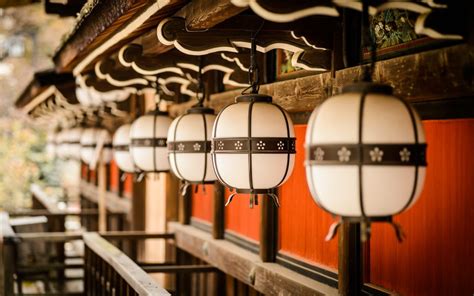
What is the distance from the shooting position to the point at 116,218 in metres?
15.1

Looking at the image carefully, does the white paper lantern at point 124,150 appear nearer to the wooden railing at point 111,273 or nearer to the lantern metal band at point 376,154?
the wooden railing at point 111,273

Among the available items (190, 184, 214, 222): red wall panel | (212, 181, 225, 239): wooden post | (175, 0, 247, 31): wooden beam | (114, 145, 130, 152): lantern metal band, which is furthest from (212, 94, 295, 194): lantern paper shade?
(114, 145, 130, 152): lantern metal band

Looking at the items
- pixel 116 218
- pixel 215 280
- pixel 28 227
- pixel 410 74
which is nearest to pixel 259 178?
Answer: pixel 410 74

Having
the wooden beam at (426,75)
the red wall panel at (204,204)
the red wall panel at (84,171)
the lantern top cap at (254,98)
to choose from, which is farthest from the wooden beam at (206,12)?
the red wall panel at (84,171)

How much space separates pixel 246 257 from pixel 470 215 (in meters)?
3.28

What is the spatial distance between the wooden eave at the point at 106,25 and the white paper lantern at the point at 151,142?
821mm

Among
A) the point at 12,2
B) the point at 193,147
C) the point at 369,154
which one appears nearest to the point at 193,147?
the point at 193,147

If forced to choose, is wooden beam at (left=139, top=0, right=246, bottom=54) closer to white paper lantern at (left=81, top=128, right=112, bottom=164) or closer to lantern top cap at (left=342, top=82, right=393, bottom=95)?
lantern top cap at (left=342, top=82, right=393, bottom=95)

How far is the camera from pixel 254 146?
469 centimetres

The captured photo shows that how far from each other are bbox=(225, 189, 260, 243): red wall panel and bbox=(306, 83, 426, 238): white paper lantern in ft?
12.5

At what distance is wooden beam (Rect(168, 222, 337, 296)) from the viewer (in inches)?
232

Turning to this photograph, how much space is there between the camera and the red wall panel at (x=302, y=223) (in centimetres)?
591

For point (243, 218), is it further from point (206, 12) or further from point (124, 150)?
point (206, 12)

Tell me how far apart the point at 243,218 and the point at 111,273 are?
1482 millimetres
